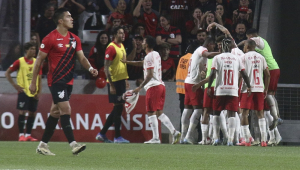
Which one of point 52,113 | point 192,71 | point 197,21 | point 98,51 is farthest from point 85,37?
point 52,113

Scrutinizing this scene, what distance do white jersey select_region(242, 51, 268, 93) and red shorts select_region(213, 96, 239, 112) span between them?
2.39 feet

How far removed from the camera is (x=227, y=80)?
12.5 metres

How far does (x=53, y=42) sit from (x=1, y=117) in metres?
5.95

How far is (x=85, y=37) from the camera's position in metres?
17.6

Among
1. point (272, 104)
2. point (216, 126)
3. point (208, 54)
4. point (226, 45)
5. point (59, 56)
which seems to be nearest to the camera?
point (59, 56)

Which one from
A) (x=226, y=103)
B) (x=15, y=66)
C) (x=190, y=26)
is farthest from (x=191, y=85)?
(x=190, y=26)

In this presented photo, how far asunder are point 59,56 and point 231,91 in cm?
397

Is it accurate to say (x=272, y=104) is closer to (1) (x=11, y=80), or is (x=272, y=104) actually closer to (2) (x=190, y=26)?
(2) (x=190, y=26)

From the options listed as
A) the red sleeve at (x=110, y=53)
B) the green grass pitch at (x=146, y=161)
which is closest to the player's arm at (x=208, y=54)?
the red sleeve at (x=110, y=53)

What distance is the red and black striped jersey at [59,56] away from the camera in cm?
973

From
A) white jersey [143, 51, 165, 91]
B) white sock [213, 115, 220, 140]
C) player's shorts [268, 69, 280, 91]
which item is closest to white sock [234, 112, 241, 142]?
white sock [213, 115, 220, 140]

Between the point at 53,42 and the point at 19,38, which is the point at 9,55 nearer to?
the point at 19,38

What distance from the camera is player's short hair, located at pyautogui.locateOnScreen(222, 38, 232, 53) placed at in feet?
41.0

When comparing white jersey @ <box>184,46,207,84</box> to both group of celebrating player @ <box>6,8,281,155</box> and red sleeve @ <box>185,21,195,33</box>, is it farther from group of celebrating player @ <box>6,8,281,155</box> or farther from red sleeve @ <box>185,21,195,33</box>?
red sleeve @ <box>185,21,195,33</box>
